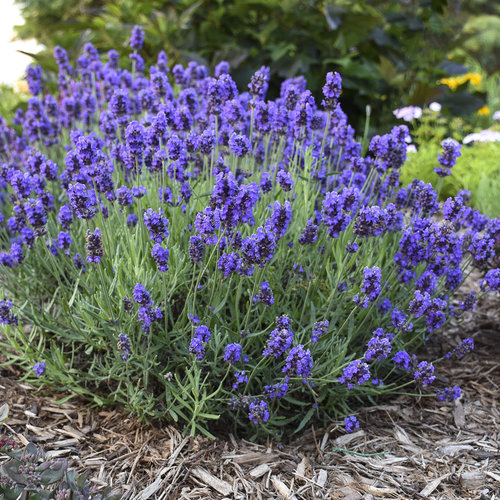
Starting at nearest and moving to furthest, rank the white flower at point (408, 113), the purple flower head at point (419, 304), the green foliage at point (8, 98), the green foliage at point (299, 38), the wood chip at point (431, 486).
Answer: the wood chip at point (431, 486) → the purple flower head at point (419, 304) → the green foliage at point (299, 38) → the white flower at point (408, 113) → the green foliage at point (8, 98)

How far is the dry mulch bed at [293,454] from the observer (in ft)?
6.98

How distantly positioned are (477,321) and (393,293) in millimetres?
1003

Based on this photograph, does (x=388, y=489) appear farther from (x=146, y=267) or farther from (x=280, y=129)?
(x=280, y=129)

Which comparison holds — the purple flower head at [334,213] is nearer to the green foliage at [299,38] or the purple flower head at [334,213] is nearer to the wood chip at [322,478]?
the wood chip at [322,478]

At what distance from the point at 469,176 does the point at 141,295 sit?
12.4ft

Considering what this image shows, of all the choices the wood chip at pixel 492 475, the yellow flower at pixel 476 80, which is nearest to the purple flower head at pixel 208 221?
the wood chip at pixel 492 475

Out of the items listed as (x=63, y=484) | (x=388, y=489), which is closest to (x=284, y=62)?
(x=388, y=489)

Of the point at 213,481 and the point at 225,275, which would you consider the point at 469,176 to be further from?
the point at 213,481

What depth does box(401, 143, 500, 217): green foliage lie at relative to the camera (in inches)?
173

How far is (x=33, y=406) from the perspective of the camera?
2.56 metres

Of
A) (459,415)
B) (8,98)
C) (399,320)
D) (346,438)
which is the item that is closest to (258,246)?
A: (399,320)

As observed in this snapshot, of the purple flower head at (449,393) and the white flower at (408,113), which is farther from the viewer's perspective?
the white flower at (408,113)

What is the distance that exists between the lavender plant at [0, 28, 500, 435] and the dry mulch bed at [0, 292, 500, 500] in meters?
0.11

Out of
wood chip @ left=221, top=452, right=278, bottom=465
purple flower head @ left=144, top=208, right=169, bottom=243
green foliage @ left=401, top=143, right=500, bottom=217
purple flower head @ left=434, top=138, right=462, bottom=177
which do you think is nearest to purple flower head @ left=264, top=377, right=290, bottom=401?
wood chip @ left=221, top=452, right=278, bottom=465
